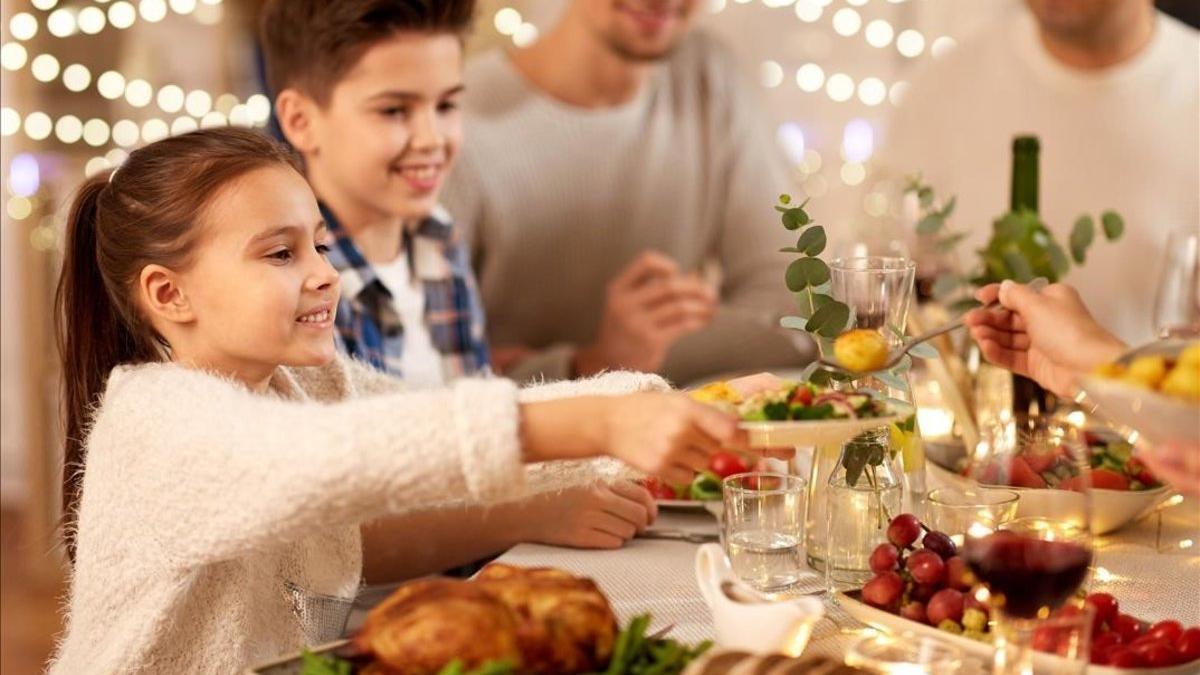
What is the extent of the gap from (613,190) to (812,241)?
1.90 m

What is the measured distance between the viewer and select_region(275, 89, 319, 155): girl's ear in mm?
2072

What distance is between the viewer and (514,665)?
2.86 ft

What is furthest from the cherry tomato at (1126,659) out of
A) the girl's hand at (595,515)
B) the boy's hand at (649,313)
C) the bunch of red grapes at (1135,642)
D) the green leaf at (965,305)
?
the boy's hand at (649,313)

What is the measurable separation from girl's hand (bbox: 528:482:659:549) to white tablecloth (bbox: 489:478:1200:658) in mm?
13

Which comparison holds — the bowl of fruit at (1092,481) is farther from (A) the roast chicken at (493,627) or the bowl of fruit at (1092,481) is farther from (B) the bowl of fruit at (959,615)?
(A) the roast chicken at (493,627)

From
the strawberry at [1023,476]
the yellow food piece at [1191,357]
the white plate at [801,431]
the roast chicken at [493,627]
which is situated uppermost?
the yellow food piece at [1191,357]

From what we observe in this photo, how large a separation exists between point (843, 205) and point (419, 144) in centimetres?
245

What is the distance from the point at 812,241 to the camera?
1311 millimetres

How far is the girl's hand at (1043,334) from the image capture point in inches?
53.7

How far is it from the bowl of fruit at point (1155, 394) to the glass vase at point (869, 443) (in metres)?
0.28

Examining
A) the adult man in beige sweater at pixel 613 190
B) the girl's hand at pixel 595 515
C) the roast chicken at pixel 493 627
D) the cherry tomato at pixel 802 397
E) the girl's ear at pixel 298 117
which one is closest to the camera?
the roast chicken at pixel 493 627

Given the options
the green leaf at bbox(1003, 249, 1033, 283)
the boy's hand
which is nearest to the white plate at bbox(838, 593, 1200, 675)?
the green leaf at bbox(1003, 249, 1033, 283)

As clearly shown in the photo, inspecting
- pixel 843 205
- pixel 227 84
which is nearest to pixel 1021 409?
pixel 843 205

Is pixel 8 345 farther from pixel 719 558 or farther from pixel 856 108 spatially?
pixel 719 558
